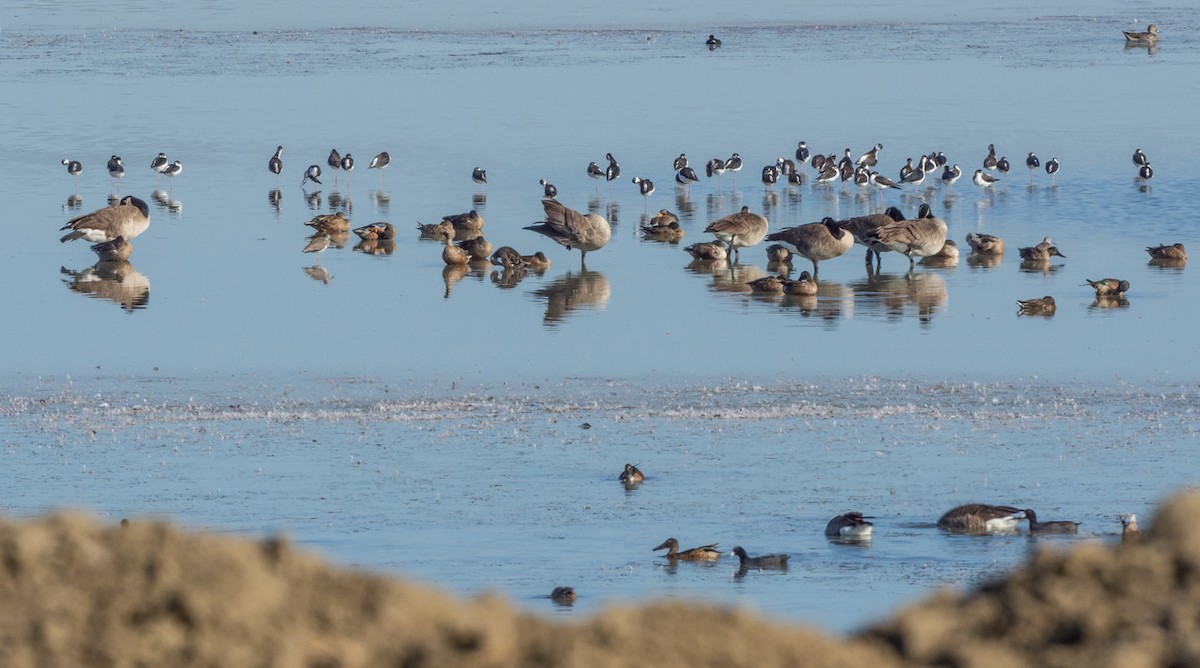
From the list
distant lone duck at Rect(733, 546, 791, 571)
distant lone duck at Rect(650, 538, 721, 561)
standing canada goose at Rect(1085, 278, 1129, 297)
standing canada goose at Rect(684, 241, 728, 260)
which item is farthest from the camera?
standing canada goose at Rect(684, 241, 728, 260)

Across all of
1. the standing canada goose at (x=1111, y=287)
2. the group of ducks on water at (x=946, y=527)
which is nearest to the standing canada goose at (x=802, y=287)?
the standing canada goose at (x=1111, y=287)

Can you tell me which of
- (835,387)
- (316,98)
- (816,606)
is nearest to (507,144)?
(316,98)

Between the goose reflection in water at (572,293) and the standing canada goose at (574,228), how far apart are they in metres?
0.69

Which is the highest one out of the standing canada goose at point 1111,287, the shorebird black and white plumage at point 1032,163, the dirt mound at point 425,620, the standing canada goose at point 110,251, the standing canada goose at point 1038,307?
the shorebird black and white plumage at point 1032,163

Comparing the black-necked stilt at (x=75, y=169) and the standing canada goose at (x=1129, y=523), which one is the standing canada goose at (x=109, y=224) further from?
the standing canada goose at (x=1129, y=523)

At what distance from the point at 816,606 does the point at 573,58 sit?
38.4 metres

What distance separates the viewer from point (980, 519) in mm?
11281

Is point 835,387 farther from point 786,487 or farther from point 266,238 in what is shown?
point 266,238

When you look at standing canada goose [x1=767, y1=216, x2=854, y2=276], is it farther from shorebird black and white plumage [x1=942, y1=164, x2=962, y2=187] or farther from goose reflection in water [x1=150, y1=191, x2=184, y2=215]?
goose reflection in water [x1=150, y1=191, x2=184, y2=215]

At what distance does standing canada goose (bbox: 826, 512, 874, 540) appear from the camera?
11055 millimetres

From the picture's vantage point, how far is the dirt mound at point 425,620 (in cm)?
423

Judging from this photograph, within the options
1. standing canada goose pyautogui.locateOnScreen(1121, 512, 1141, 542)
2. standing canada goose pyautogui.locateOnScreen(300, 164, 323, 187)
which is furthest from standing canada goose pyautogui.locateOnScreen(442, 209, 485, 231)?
standing canada goose pyautogui.locateOnScreen(1121, 512, 1141, 542)

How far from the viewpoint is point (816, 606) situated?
996cm

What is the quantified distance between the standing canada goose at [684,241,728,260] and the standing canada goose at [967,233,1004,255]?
130 inches
